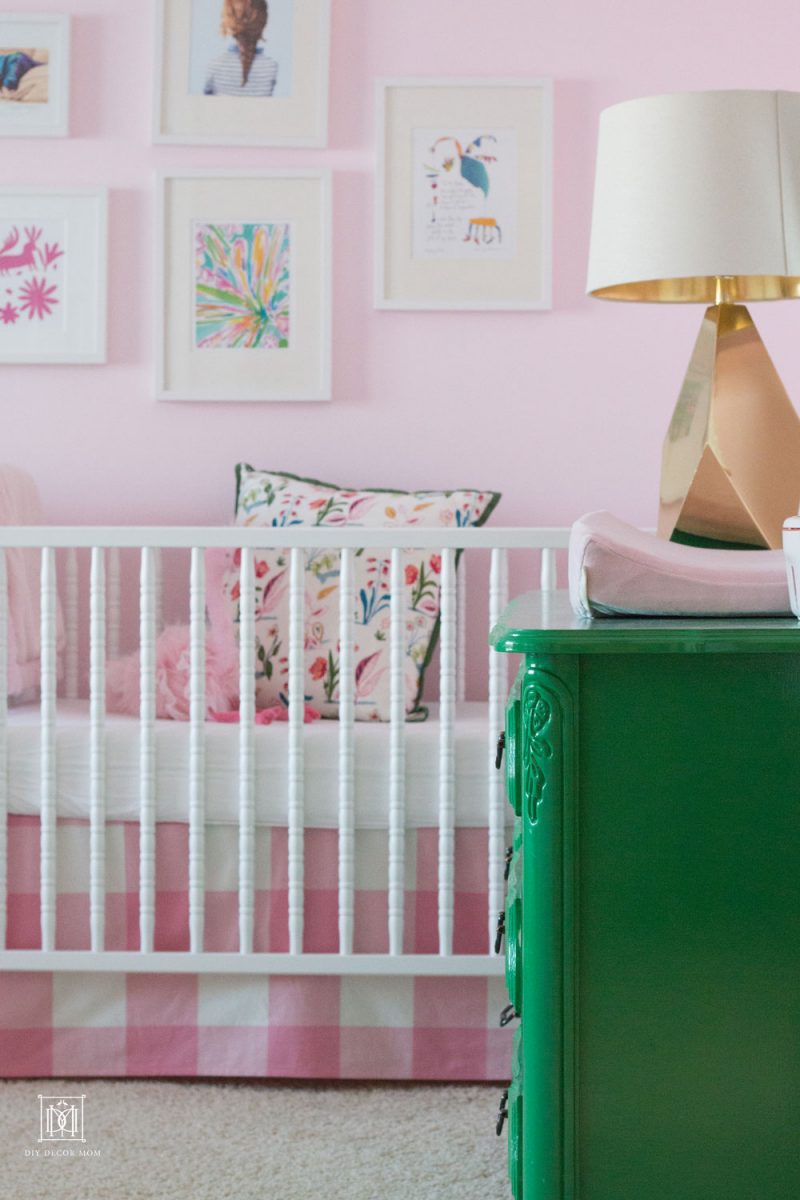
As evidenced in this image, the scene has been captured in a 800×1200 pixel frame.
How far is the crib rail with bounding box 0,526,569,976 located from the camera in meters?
1.76

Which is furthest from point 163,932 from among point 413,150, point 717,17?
point 717,17

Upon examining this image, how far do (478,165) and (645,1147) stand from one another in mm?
1871

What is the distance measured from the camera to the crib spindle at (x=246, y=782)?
177cm

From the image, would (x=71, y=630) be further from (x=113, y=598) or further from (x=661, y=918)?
(x=661, y=918)

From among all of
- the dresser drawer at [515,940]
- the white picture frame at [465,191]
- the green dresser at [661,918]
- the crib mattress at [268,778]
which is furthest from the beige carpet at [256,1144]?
the white picture frame at [465,191]

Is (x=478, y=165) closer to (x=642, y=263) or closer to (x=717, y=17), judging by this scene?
(x=717, y=17)

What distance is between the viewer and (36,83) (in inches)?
95.0

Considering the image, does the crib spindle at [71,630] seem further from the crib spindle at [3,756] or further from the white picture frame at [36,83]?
the white picture frame at [36,83]

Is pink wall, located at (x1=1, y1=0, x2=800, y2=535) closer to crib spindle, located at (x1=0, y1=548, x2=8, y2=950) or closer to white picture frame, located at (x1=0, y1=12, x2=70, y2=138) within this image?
white picture frame, located at (x1=0, y1=12, x2=70, y2=138)

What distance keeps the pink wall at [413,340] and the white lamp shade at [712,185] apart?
3.26 ft

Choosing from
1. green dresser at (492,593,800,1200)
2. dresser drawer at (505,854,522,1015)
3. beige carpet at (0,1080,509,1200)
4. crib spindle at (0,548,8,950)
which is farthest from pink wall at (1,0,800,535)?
green dresser at (492,593,800,1200)

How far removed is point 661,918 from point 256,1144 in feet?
2.98

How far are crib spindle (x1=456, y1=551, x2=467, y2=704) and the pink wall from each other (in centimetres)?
19

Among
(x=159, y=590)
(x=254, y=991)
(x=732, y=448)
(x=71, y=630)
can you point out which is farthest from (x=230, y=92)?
(x=254, y=991)
